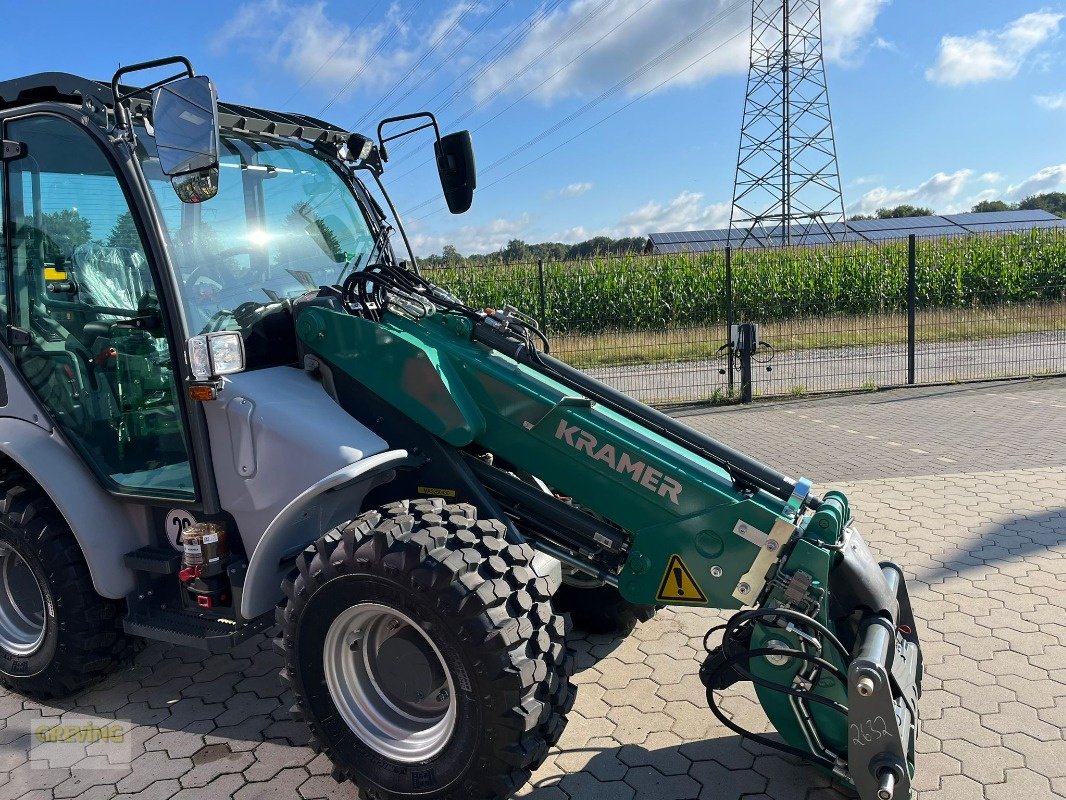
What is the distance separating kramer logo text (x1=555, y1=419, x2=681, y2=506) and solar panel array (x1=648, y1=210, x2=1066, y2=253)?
1086 inches

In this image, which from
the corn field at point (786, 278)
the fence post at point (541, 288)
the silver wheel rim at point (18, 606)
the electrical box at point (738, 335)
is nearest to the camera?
the silver wheel rim at point (18, 606)

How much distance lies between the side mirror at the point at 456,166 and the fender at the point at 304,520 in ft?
5.33

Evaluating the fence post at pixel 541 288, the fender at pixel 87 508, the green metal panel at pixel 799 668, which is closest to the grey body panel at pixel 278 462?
the fender at pixel 87 508

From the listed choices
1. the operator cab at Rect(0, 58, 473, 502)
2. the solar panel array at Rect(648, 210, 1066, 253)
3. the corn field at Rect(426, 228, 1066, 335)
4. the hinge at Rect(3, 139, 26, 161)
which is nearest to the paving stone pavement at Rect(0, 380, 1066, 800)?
the operator cab at Rect(0, 58, 473, 502)

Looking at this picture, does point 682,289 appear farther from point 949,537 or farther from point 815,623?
point 815,623

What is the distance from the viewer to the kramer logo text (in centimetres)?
313

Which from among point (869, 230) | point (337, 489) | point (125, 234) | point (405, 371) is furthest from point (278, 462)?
point (869, 230)

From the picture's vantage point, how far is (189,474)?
3.49m

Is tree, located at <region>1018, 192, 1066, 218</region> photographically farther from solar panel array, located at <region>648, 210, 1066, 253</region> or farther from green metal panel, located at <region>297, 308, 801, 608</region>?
green metal panel, located at <region>297, 308, 801, 608</region>

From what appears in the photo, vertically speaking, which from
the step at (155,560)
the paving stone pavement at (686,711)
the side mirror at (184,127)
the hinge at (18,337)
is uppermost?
the side mirror at (184,127)

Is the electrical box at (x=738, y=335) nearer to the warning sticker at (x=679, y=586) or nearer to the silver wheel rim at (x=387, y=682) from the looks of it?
the warning sticker at (x=679, y=586)

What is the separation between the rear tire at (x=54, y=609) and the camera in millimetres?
3738

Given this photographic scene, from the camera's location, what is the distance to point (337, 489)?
3264mm

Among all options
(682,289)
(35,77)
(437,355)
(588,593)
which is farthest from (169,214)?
(682,289)
